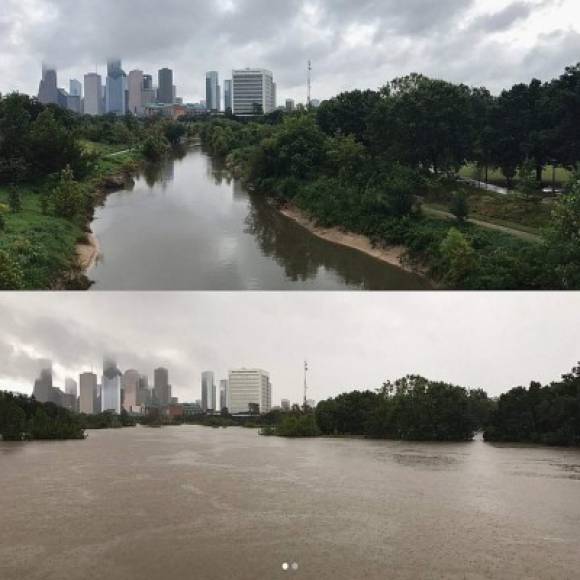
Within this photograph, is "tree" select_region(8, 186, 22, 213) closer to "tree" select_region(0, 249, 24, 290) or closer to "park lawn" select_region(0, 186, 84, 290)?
"park lawn" select_region(0, 186, 84, 290)

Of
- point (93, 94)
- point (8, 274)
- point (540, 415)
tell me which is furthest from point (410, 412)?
point (8, 274)

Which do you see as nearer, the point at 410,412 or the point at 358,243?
the point at 358,243

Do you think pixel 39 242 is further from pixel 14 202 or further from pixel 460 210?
pixel 460 210

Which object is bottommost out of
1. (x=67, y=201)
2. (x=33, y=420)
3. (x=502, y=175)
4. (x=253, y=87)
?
(x=33, y=420)

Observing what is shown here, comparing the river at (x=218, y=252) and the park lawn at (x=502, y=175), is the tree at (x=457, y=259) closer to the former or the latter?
the river at (x=218, y=252)

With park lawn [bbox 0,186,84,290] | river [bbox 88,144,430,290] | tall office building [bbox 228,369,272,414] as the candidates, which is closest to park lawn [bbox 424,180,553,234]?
river [bbox 88,144,430,290]

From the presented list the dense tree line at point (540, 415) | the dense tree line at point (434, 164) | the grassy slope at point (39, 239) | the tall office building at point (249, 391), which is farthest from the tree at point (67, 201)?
the dense tree line at point (540, 415)

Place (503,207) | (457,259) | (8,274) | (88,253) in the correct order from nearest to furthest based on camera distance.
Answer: (8,274), (457,259), (88,253), (503,207)
